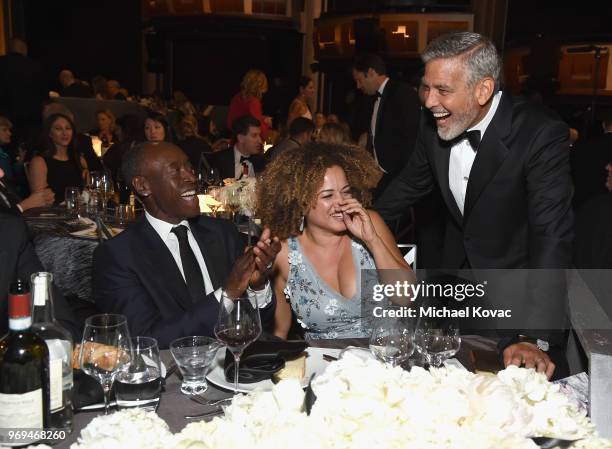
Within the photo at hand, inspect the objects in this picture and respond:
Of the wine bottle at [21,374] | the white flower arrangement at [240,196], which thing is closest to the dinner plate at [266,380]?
the wine bottle at [21,374]

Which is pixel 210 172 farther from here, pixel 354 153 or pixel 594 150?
pixel 594 150

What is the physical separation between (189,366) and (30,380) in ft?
1.24

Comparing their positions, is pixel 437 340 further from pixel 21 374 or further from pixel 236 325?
pixel 21 374

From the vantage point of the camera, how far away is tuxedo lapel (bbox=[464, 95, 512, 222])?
7.57ft

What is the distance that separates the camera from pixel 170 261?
2246 mm

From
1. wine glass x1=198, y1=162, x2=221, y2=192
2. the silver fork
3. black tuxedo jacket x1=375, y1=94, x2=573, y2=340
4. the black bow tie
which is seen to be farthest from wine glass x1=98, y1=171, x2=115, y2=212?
the silver fork

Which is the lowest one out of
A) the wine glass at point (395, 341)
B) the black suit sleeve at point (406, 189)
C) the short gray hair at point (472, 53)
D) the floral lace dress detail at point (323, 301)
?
the floral lace dress detail at point (323, 301)

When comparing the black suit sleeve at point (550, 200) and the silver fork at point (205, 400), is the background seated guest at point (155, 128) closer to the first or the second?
the black suit sleeve at point (550, 200)

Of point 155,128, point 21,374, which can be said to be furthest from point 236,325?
point 155,128

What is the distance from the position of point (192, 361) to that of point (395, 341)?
472mm

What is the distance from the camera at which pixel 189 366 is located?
56.9 inches

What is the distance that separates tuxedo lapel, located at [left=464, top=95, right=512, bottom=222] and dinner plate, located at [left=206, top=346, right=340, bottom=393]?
100cm

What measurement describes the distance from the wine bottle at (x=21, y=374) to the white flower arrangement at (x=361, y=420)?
0.39 m

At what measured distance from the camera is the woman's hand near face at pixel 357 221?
233 cm
